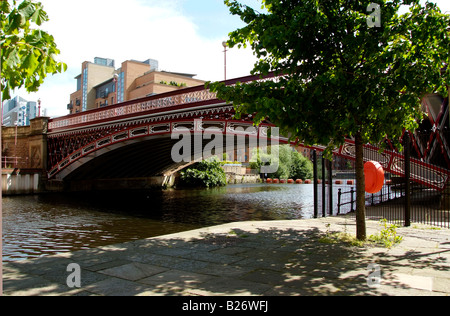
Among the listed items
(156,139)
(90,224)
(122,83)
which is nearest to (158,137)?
(156,139)

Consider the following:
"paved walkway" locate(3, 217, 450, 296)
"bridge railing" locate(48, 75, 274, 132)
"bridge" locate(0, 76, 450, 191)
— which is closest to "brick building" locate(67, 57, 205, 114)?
"bridge" locate(0, 76, 450, 191)

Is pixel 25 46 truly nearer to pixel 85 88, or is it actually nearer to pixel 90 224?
pixel 90 224

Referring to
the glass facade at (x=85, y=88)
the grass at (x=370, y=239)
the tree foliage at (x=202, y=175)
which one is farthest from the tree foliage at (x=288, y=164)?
the grass at (x=370, y=239)

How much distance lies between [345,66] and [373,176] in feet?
10.4

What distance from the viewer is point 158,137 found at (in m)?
24.7

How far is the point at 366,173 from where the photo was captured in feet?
30.5

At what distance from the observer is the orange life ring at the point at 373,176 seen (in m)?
9.14

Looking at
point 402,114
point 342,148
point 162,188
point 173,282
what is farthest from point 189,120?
A: point 162,188

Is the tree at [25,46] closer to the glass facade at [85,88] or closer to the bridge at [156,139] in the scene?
the bridge at [156,139]

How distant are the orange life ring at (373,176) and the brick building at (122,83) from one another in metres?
44.4

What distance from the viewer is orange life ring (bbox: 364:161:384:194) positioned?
914cm

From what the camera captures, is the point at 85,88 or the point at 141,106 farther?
the point at 85,88

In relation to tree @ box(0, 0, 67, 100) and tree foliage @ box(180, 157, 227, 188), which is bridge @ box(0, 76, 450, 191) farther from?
tree @ box(0, 0, 67, 100)

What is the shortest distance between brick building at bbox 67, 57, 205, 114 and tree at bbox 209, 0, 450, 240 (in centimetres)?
4530
